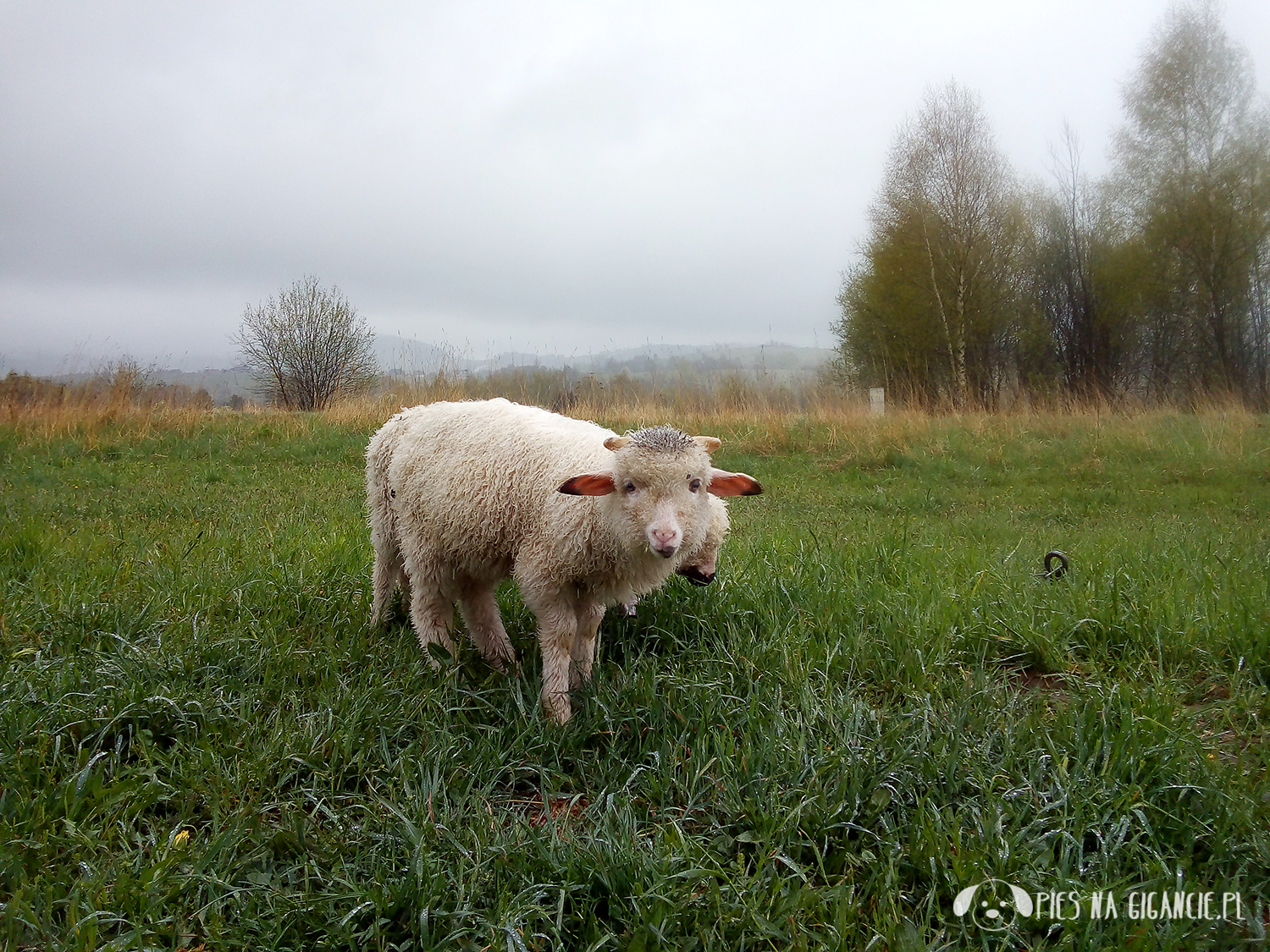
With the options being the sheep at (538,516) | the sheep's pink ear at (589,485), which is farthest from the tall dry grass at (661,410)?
the sheep's pink ear at (589,485)

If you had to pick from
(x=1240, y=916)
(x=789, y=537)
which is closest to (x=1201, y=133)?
(x=789, y=537)

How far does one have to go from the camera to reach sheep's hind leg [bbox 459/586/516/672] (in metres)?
3.43

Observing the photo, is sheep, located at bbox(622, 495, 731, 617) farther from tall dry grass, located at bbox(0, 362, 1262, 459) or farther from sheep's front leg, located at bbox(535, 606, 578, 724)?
tall dry grass, located at bbox(0, 362, 1262, 459)

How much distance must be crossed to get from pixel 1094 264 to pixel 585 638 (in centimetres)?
1214

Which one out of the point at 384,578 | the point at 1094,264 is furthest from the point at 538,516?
the point at 1094,264

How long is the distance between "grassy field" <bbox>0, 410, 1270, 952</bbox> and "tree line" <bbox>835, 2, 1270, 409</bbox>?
20.5ft

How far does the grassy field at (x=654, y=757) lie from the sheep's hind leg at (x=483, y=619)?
0.18m

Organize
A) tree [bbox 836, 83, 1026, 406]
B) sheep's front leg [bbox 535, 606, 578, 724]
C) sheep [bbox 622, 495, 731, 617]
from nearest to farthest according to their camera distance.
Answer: sheep's front leg [bbox 535, 606, 578, 724], sheep [bbox 622, 495, 731, 617], tree [bbox 836, 83, 1026, 406]

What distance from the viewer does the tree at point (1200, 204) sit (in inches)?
316

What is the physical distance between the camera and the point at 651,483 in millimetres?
2674

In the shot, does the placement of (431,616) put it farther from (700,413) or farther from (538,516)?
(700,413)

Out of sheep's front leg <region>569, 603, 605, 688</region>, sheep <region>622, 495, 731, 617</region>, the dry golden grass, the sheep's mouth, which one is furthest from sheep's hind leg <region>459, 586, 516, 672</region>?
the dry golden grass

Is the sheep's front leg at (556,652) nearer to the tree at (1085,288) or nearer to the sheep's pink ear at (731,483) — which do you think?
the sheep's pink ear at (731,483)

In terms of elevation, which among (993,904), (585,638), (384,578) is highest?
(384,578)
